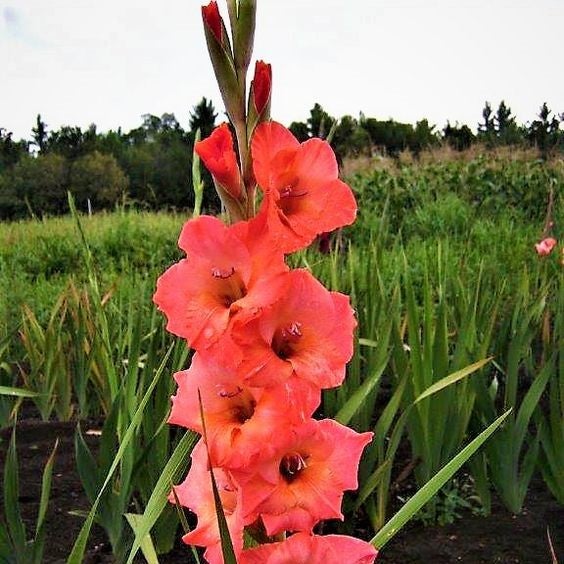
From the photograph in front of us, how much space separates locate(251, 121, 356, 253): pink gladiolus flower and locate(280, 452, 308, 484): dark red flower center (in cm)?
24

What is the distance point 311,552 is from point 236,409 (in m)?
0.18

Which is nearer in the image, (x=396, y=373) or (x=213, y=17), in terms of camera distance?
(x=213, y=17)

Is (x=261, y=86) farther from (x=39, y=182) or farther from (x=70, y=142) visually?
(x=70, y=142)

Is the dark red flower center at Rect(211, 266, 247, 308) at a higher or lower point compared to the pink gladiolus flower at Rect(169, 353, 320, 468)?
higher

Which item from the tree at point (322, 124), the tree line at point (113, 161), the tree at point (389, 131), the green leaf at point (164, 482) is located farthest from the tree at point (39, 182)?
the green leaf at point (164, 482)

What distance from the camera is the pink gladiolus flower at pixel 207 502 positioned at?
96 centimetres

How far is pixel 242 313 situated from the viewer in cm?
83

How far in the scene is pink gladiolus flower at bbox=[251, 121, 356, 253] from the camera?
2.85ft

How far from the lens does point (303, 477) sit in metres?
0.95

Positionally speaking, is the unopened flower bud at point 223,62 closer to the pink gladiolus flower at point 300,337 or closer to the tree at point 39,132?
the pink gladiolus flower at point 300,337

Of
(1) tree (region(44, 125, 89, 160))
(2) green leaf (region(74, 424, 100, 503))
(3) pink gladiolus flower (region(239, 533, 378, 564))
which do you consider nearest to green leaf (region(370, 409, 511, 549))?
(3) pink gladiolus flower (region(239, 533, 378, 564))

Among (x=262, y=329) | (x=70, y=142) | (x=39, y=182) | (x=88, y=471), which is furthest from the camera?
(x=70, y=142)

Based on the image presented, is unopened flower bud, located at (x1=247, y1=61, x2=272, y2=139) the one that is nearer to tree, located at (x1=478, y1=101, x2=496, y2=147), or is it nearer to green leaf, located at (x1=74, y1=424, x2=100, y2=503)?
green leaf, located at (x1=74, y1=424, x2=100, y2=503)

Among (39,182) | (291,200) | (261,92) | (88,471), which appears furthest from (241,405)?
(39,182)
